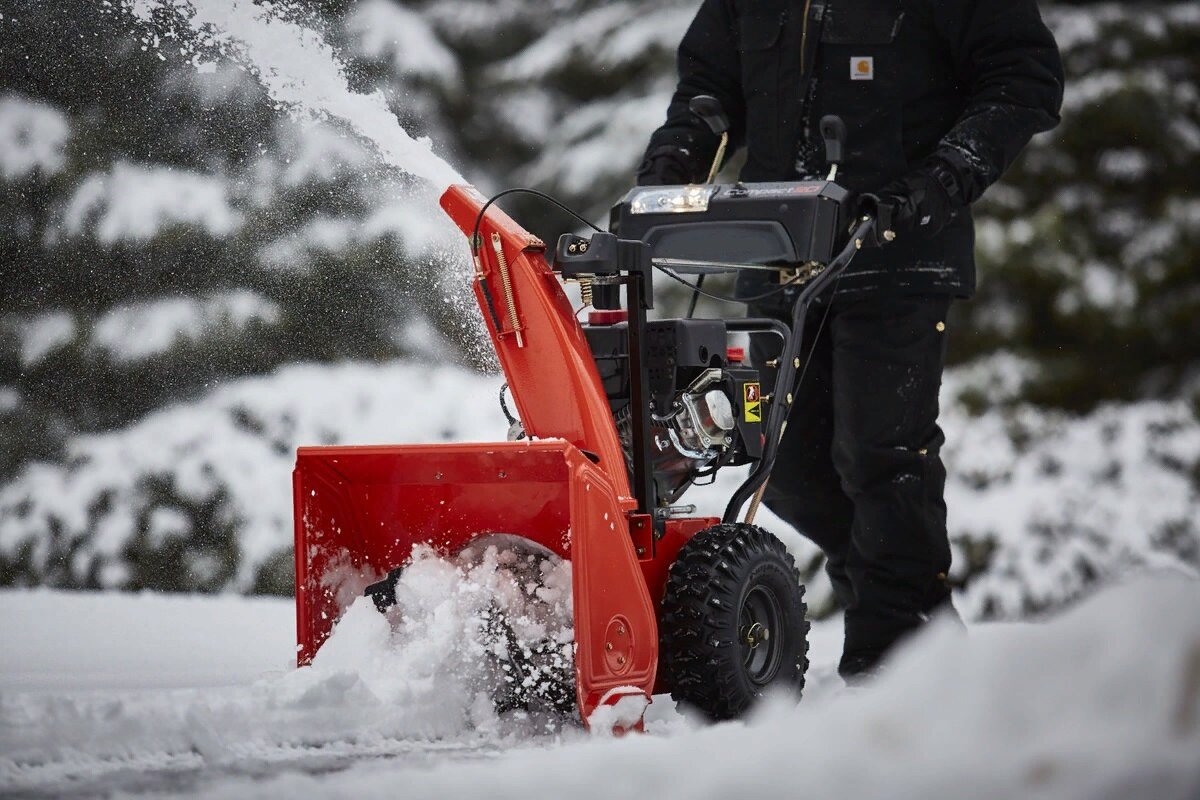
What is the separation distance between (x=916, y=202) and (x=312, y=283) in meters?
4.34

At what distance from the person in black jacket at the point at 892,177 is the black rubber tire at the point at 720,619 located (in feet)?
2.60

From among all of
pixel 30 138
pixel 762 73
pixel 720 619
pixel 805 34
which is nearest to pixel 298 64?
pixel 762 73

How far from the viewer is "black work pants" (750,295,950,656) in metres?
3.20

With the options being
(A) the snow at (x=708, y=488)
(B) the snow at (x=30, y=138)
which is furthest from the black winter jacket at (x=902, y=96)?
(B) the snow at (x=30, y=138)

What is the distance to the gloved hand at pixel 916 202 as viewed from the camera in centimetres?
289

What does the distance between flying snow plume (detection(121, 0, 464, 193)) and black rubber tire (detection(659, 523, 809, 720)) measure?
100cm

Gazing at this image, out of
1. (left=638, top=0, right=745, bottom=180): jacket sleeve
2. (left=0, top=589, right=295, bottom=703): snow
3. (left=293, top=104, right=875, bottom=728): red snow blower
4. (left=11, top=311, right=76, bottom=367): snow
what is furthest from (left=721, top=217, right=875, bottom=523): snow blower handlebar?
(left=11, top=311, right=76, bottom=367): snow

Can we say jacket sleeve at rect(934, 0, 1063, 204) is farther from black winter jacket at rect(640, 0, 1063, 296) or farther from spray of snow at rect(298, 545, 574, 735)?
spray of snow at rect(298, 545, 574, 735)

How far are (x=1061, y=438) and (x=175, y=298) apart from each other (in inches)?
171

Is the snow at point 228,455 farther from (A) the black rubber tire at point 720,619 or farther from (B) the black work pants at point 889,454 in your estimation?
(A) the black rubber tire at point 720,619

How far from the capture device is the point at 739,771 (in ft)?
4.79

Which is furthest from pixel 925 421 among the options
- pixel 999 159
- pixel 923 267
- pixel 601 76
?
pixel 601 76

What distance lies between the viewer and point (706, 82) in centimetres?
357

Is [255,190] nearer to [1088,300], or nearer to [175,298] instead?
[175,298]
